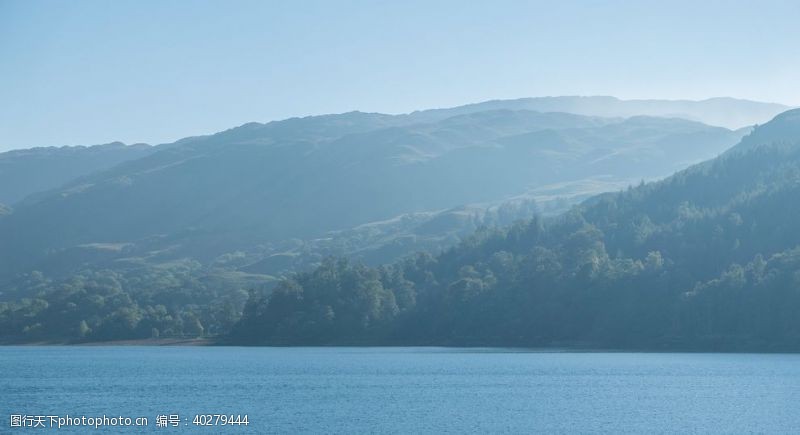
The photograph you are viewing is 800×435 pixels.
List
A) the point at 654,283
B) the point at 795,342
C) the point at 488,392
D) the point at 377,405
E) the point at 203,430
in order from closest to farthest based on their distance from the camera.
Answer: the point at 203,430 < the point at 377,405 < the point at 488,392 < the point at 795,342 < the point at 654,283

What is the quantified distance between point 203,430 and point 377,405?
21.9 m

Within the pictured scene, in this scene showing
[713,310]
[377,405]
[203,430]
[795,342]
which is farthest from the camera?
[713,310]

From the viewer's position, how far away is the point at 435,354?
174625 millimetres

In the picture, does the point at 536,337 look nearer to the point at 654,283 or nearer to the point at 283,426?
the point at 654,283

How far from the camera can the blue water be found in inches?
3310

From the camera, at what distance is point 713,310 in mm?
177125

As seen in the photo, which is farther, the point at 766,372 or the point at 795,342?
the point at 795,342

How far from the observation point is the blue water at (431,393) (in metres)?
84.1

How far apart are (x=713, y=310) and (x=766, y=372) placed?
51205 millimetres

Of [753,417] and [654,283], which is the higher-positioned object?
[654,283]

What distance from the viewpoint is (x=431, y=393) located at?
→ 106 meters

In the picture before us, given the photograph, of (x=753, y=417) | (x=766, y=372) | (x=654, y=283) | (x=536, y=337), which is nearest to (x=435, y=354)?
(x=536, y=337)

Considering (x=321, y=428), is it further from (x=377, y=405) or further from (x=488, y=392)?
(x=488, y=392)

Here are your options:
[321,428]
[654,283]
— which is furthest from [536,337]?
[321,428]
